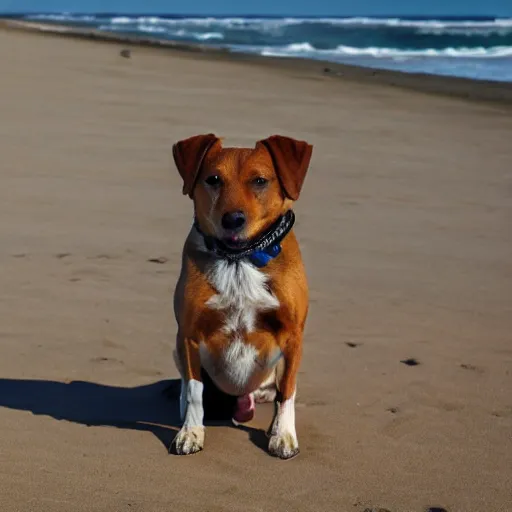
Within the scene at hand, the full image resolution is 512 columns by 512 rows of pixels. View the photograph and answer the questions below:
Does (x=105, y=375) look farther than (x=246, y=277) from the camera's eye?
Yes

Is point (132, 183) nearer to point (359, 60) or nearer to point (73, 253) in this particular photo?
point (73, 253)

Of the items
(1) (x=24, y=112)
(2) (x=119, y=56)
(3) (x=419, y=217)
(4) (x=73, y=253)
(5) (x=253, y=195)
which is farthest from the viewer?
(2) (x=119, y=56)

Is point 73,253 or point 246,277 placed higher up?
point 246,277

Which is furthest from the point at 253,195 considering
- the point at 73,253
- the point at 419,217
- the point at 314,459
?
the point at 419,217

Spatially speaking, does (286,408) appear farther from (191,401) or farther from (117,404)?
(117,404)

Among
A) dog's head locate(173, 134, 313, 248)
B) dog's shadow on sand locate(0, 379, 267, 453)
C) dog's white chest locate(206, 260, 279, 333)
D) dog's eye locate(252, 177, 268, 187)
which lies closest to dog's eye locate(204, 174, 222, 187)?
dog's head locate(173, 134, 313, 248)

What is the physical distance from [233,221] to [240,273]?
253mm

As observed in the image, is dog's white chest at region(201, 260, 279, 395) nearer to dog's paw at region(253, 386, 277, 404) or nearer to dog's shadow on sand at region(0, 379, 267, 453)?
dog's shadow on sand at region(0, 379, 267, 453)

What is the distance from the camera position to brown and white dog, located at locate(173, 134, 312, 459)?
3.62 metres

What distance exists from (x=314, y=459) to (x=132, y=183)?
513cm

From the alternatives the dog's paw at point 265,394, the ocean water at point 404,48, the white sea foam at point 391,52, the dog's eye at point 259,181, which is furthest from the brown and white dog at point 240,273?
the white sea foam at point 391,52

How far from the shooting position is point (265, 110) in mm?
12992

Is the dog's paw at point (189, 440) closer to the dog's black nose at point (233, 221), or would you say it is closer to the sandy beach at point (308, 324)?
the sandy beach at point (308, 324)

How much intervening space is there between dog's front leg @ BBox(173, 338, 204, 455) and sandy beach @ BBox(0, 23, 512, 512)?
0.26 feet
